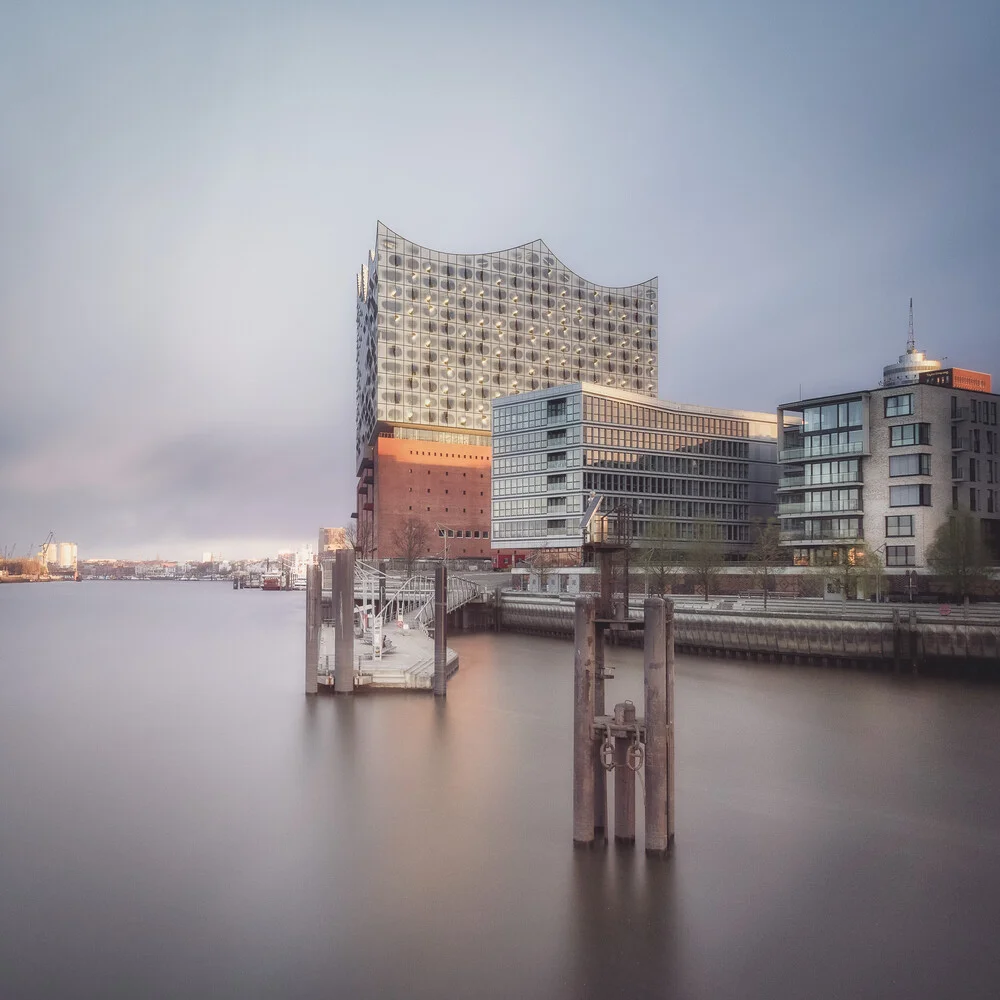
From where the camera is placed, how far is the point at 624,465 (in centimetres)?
10081

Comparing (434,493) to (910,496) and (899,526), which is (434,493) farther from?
(910,496)

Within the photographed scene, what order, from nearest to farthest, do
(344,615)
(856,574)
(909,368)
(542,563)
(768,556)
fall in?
1. (344,615)
2. (856,574)
3. (768,556)
4. (542,563)
5. (909,368)

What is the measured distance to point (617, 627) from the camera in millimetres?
15766

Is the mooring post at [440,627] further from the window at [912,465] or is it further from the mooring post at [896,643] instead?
the window at [912,465]

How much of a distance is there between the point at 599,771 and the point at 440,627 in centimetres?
1970

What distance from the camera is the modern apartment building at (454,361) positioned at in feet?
Result: 415

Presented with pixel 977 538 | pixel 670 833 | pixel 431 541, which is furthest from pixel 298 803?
pixel 431 541

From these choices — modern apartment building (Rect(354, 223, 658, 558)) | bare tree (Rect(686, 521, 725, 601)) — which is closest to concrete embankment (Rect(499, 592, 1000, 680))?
bare tree (Rect(686, 521, 725, 601))

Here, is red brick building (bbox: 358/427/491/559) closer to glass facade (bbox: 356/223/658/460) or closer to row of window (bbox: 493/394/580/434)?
glass facade (bbox: 356/223/658/460)

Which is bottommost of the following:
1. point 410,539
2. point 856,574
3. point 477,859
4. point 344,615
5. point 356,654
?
point 477,859

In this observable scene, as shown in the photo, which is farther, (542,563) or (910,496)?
(542,563)

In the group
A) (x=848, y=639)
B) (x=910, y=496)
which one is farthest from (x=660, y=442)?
(x=848, y=639)

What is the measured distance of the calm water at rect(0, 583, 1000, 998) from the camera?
515 inches

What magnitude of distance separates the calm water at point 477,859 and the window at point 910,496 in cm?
3750
